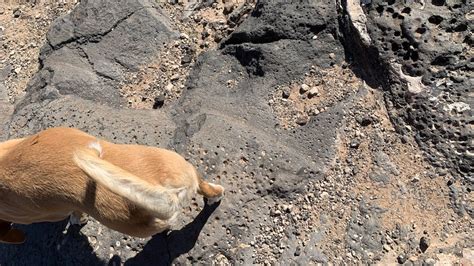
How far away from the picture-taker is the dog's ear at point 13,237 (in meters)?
4.05

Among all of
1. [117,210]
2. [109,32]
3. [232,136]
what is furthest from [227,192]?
[109,32]

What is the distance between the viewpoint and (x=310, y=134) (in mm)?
3975

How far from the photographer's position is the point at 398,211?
11.9 feet

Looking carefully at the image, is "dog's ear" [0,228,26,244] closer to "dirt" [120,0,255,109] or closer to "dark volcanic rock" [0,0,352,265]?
"dark volcanic rock" [0,0,352,265]

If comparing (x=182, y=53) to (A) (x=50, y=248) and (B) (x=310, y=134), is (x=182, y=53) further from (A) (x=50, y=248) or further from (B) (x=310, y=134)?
(A) (x=50, y=248)

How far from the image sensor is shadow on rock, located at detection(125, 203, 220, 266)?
3.79 meters

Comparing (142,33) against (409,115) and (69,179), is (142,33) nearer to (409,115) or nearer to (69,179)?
(69,179)

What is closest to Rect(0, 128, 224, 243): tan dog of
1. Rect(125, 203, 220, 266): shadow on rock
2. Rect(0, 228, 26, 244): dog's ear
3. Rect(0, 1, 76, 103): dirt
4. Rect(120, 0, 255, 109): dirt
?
Rect(125, 203, 220, 266): shadow on rock

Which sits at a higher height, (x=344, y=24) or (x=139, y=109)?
(x=344, y=24)

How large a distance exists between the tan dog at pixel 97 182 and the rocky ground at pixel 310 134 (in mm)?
603

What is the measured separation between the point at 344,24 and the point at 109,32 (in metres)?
2.44

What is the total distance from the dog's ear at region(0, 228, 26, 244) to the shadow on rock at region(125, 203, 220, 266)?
0.98 metres

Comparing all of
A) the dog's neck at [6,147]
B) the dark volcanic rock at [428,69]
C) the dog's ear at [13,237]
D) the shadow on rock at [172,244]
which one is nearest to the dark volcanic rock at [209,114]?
the shadow on rock at [172,244]

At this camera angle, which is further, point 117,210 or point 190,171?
point 190,171
